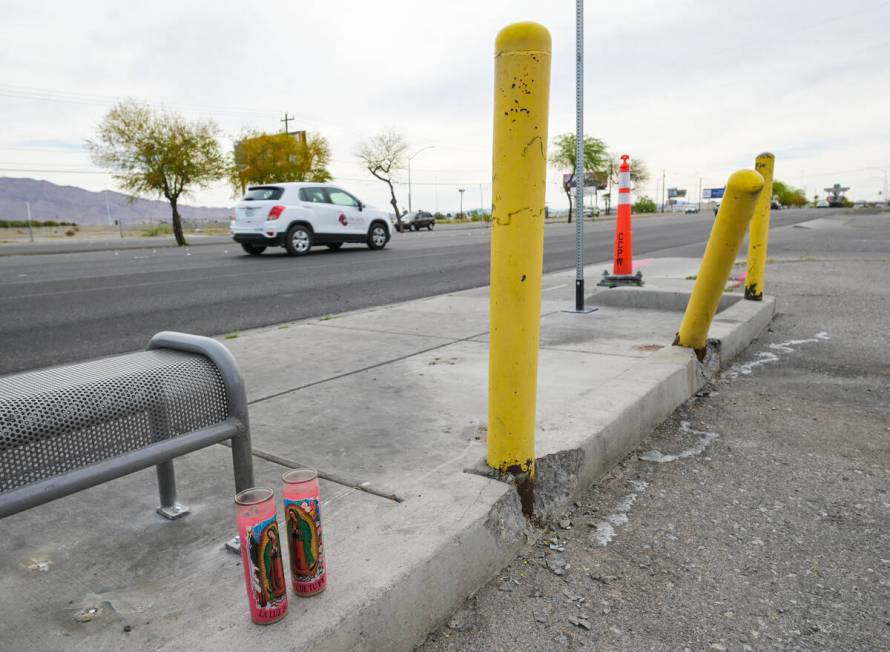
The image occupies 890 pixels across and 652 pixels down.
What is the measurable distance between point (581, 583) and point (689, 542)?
454 millimetres

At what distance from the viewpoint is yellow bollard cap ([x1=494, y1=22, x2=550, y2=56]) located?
6.25 ft

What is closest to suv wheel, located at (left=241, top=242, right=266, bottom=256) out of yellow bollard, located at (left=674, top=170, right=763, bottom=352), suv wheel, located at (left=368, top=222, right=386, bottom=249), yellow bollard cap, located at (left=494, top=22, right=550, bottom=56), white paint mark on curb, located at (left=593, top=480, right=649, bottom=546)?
suv wheel, located at (left=368, top=222, right=386, bottom=249)

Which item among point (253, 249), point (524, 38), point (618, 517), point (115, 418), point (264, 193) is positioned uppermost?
point (264, 193)

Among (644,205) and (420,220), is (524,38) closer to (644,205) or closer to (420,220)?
(420,220)

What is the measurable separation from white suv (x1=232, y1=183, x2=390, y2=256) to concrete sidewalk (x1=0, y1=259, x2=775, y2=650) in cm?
1080

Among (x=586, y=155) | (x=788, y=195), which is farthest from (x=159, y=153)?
(x=788, y=195)

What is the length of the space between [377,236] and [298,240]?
2.61 metres

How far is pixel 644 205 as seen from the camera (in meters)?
116

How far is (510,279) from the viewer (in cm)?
202

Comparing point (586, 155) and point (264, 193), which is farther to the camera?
point (586, 155)

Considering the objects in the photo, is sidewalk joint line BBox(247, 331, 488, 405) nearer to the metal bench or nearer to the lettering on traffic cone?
the metal bench

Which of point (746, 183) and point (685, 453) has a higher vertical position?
point (746, 183)

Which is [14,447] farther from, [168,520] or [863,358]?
[863,358]

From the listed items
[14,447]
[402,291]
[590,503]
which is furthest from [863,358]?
[402,291]
